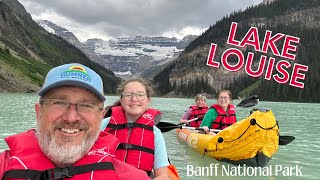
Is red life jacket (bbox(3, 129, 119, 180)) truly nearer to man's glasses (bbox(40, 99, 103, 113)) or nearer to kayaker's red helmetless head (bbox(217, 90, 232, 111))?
man's glasses (bbox(40, 99, 103, 113))

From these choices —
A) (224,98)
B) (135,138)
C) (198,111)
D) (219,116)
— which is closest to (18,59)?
(198,111)

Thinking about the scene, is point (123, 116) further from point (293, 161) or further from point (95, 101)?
point (293, 161)

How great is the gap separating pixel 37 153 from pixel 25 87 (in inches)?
3354

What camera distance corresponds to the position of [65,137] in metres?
2.52

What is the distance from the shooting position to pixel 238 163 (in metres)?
10.3

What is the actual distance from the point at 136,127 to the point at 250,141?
5.25 m

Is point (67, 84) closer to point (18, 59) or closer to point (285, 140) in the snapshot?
point (285, 140)

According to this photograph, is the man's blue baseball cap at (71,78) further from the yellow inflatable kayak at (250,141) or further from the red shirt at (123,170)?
the yellow inflatable kayak at (250,141)

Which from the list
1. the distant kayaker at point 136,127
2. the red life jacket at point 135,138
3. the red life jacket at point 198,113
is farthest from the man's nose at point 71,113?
the red life jacket at point 198,113

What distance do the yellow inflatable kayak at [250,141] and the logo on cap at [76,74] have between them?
7.74 meters

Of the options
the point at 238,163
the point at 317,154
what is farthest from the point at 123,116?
the point at 317,154

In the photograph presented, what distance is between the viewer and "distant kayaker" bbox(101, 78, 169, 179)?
16.7ft

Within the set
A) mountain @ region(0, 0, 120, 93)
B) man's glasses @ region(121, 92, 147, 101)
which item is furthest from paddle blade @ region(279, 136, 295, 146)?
mountain @ region(0, 0, 120, 93)

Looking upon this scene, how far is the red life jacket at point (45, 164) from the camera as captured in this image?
2.38m
